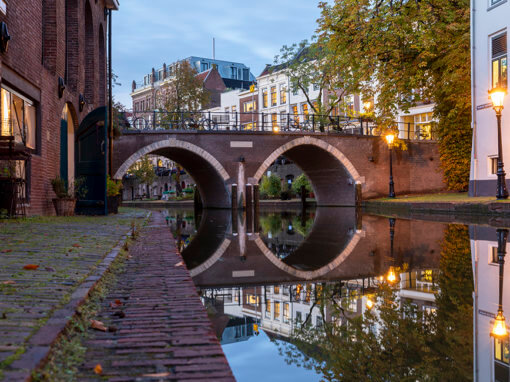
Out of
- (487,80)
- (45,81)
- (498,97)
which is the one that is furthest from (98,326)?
(487,80)

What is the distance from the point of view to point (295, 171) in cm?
4188

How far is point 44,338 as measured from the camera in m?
2.18

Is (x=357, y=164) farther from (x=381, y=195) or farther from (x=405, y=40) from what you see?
(x=405, y=40)

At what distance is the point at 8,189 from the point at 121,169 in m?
15.9

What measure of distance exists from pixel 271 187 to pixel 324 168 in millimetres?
8383

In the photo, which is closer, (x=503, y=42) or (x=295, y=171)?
(x=503, y=42)

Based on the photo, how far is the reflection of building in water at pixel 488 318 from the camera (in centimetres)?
230

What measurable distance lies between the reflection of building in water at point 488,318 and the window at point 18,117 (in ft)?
27.5

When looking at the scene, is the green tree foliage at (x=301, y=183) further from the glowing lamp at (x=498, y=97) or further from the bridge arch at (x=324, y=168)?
the glowing lamp at (x=498, y=97)

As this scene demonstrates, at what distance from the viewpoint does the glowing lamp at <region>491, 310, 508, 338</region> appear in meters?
2.83

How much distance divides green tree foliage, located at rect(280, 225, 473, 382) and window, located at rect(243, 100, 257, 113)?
50.8 m

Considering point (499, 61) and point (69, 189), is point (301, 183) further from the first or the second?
point (69, 189)

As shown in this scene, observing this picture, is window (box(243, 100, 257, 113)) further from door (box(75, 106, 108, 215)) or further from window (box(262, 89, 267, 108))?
door (box(75, 106, 108, 215))

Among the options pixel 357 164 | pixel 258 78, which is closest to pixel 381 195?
pixel 357 164
